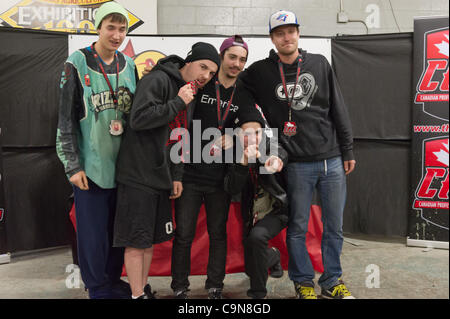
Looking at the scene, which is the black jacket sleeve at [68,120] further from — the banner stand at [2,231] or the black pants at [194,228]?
the banner stand at [2,231]

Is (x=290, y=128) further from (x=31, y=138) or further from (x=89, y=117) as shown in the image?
(x=31, y=138)

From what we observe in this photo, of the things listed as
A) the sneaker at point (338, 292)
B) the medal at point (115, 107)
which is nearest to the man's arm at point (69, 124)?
the medal at point (115, 107)

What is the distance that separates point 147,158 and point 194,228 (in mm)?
492

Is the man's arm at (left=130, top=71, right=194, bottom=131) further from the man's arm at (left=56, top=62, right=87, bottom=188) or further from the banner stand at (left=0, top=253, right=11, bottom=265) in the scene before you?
the banner stand at (left=0, top=253, right=11, bottom=265)

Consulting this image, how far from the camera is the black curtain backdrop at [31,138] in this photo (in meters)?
3.18

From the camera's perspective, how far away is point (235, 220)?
2.58 meters

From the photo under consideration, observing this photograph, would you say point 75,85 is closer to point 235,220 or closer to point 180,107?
point 180,107

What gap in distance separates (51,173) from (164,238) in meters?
1.81

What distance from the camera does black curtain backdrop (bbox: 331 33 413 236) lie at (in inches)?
139

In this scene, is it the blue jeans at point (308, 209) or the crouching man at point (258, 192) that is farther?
the blue jeans at point (308, 209)

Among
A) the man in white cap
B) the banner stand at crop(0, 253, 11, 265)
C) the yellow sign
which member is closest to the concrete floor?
the banner stand at crop(0, 253, 11, 265)
